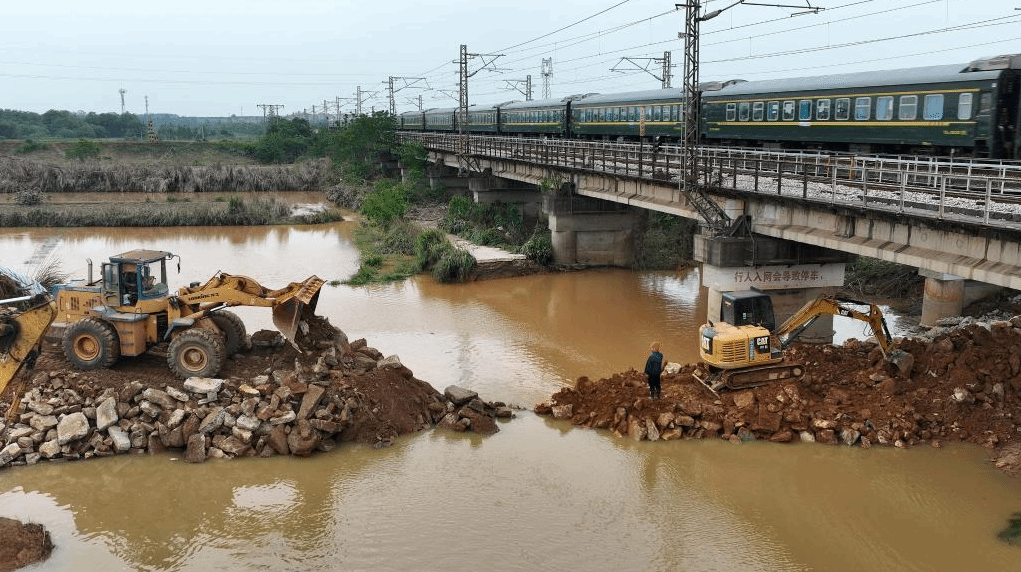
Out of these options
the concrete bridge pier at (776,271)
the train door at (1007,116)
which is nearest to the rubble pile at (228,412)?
the concrete bridge pier at (776,271)

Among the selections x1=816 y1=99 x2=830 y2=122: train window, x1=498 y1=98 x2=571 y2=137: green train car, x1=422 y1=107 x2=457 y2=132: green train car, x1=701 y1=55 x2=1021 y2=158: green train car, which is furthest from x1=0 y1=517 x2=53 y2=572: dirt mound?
x1=422 y1=107 x2=457 y2=132: green train car

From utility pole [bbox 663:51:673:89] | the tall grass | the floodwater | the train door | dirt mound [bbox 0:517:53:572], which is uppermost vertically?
utility pole [bbox 663:51:673:89]

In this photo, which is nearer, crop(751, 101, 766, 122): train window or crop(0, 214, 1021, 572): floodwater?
crop(0, 214, 1021, 572): floodwater

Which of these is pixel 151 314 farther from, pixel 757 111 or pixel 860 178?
pixel 757 111

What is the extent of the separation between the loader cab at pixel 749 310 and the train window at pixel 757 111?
14822 millimetres

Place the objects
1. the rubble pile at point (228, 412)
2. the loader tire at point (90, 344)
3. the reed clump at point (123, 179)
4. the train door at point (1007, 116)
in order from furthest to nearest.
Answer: the reed clump at point (123, 179)
the train door at point (1007, 116)
the loader tire at point (90, 344)
the rubble pile at point (228, 412)

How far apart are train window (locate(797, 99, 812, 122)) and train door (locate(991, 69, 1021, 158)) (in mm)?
6508

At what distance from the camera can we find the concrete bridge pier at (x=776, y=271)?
20484 millimetres

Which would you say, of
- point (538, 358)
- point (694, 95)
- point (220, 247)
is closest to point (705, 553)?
point (538, 358)

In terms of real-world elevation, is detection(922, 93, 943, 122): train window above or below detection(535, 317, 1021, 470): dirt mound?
above

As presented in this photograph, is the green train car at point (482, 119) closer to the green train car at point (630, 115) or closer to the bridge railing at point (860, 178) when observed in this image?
the green train car at point (630, 115)

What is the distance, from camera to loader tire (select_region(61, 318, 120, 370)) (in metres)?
15.3

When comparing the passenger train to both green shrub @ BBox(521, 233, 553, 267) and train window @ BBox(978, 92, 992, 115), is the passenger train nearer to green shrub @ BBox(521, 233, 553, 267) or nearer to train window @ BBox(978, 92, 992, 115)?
train window @ BBox(978, 92, 992, 115)

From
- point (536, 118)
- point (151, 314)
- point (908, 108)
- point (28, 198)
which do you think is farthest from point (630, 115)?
point (28, 198)
